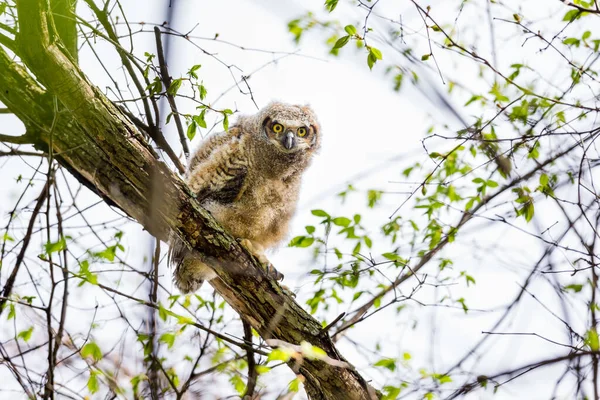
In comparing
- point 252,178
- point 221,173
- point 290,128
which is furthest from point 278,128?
point 221,173

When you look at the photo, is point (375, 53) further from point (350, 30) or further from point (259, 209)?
point (259, 209)

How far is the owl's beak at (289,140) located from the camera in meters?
4.02

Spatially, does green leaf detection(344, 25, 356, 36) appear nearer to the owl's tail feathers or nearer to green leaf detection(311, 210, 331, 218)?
green leaf detection(311, 210, 331, 218)

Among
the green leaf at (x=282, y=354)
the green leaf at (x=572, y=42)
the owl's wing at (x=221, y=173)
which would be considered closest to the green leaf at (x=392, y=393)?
the green leaf at (x=282, y=354)

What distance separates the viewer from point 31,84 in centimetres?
286

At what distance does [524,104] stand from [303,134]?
5.21 ft

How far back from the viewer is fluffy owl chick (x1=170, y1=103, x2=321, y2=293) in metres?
3.73

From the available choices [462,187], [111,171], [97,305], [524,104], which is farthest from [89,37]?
[462,187]

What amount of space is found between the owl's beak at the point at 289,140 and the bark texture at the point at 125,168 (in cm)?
123

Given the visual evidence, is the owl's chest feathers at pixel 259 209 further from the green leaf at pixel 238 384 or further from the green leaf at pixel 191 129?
the green leaf at pixel 238 384

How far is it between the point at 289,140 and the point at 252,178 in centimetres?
43

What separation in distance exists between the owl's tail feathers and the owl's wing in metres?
0.41

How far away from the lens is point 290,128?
13.8 feet

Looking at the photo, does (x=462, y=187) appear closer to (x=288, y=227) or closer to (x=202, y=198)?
(x=288, y=227)
